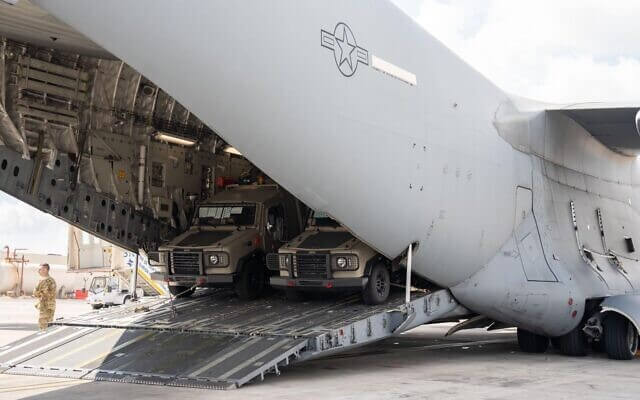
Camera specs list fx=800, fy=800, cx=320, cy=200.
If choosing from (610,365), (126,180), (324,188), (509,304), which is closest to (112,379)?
(324,188)

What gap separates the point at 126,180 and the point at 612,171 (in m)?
9.48

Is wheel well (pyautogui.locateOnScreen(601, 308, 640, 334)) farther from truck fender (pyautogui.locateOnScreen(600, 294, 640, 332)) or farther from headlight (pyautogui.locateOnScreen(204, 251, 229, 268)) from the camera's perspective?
headlight (pyautogui.locateOnScreen(204, 251, 229, 268))

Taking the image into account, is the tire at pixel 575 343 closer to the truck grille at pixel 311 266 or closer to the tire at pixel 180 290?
the truck grille at pixel 311 266

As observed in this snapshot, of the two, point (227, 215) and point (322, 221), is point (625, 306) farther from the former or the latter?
point (227, 215)

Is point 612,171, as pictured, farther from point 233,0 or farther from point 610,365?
point 233,0

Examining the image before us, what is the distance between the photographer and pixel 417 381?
10.1 metres

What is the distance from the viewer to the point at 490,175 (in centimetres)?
1242

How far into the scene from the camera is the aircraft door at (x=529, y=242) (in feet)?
42.6

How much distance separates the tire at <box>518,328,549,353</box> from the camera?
47.6 ft

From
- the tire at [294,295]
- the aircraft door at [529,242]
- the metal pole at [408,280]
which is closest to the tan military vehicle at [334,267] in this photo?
the tire at [294,295]

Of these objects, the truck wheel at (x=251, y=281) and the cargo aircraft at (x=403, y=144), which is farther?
the truck wheel at (x=251, y=281)

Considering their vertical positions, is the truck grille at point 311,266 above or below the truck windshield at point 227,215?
below

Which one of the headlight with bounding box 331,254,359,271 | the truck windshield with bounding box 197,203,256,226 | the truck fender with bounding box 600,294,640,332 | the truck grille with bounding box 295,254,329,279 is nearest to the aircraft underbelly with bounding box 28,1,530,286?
the headlight with bounding box 331,254,359,271

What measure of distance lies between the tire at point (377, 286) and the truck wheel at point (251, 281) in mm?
2323
